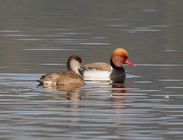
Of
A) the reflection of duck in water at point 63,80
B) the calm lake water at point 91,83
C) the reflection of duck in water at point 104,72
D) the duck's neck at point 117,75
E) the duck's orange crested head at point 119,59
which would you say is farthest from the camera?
the duck's orange crested head at point 119,59

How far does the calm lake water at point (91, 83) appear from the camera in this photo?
14.2 m

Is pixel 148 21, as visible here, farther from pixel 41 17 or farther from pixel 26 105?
pixel 26 105

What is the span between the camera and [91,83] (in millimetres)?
19891

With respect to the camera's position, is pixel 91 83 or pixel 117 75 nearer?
pixel 91 83

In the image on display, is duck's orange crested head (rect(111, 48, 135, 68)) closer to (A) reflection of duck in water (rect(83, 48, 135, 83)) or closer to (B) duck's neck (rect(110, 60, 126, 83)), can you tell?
(A) reflection of duck in water (rect(83, 48, 135, 83))

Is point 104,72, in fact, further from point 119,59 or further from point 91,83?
point 91,83

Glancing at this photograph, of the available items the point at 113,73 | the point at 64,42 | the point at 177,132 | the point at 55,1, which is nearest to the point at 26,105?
the point at 177,132

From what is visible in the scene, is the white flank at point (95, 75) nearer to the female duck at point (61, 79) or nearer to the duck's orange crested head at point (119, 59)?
the duck's orange crested head at point (119, 59)

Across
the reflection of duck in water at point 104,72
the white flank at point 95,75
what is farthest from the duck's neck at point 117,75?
the white flank at point 95,75

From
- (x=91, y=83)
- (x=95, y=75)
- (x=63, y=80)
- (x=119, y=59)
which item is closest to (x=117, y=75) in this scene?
(x=95, y=75)

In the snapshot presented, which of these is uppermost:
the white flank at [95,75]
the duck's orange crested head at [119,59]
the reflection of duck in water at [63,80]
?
the duck's orange crested head at [119,59]

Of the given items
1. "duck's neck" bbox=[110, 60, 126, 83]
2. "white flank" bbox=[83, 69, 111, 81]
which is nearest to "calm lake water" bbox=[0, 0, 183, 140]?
"duck's neck" bbox=[110, 60, 126, 83]

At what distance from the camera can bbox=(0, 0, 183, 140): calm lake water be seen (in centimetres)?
1421

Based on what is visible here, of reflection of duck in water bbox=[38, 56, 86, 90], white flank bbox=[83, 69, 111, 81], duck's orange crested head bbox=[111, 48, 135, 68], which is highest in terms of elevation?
duck's orange crested head bbox=[111, 48, 135, 68]
